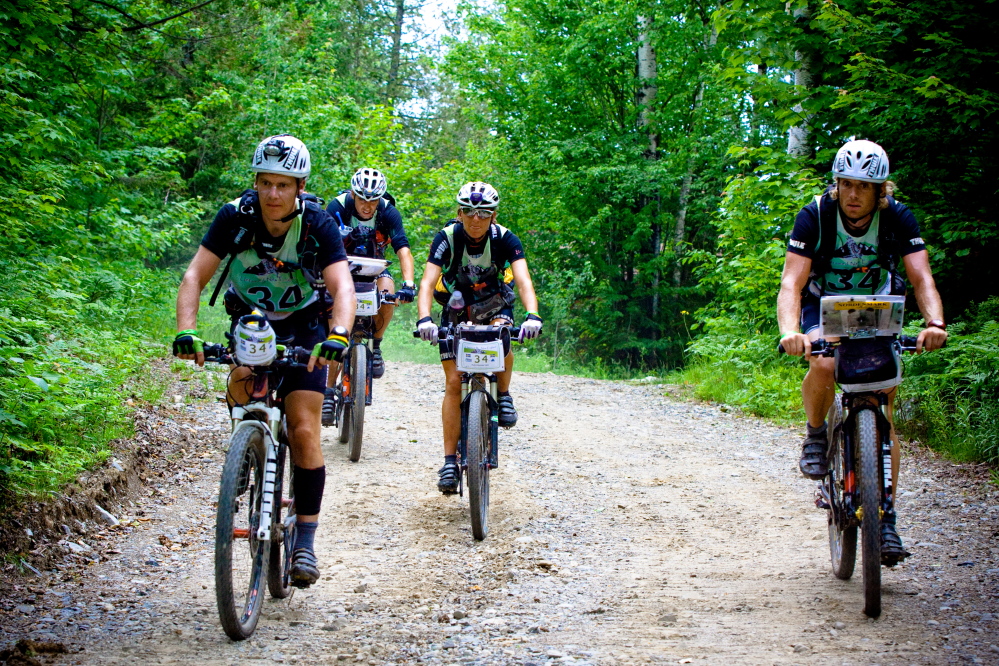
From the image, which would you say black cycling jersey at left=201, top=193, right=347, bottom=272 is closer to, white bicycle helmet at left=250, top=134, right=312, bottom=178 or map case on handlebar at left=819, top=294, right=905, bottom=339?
white bicycle helmet at left=250, top=134, right=312, bottom=178

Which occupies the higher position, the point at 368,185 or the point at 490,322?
the point at 368,185

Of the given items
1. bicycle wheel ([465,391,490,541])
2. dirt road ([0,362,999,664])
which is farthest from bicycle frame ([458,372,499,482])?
dirt road ([0,362,999,664])

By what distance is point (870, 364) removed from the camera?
4.46 meters

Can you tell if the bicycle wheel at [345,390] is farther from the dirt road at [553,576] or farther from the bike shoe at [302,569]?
the bike shoe at [302,569]

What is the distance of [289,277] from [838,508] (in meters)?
3.18

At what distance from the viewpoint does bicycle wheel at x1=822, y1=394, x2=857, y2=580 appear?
466 cm

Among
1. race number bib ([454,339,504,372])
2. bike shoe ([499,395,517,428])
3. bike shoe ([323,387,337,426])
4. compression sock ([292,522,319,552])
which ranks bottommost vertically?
compression sock ([292,522,319,552])

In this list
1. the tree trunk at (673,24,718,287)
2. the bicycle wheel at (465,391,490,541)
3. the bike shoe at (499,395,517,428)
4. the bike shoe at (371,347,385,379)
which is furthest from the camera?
the tree trunk at (673,24,718,287)

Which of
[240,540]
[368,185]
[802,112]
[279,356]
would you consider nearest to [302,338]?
[279,356]

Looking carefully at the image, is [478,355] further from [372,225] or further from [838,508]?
[372,225]

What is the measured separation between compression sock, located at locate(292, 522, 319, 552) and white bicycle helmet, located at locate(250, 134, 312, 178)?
5.81 feet

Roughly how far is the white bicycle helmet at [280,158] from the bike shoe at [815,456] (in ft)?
Result: 10.5

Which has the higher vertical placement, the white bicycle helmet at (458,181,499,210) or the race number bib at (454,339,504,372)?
the white bicycle helmet at (458,181,499,210)

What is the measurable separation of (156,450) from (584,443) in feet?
14.4
